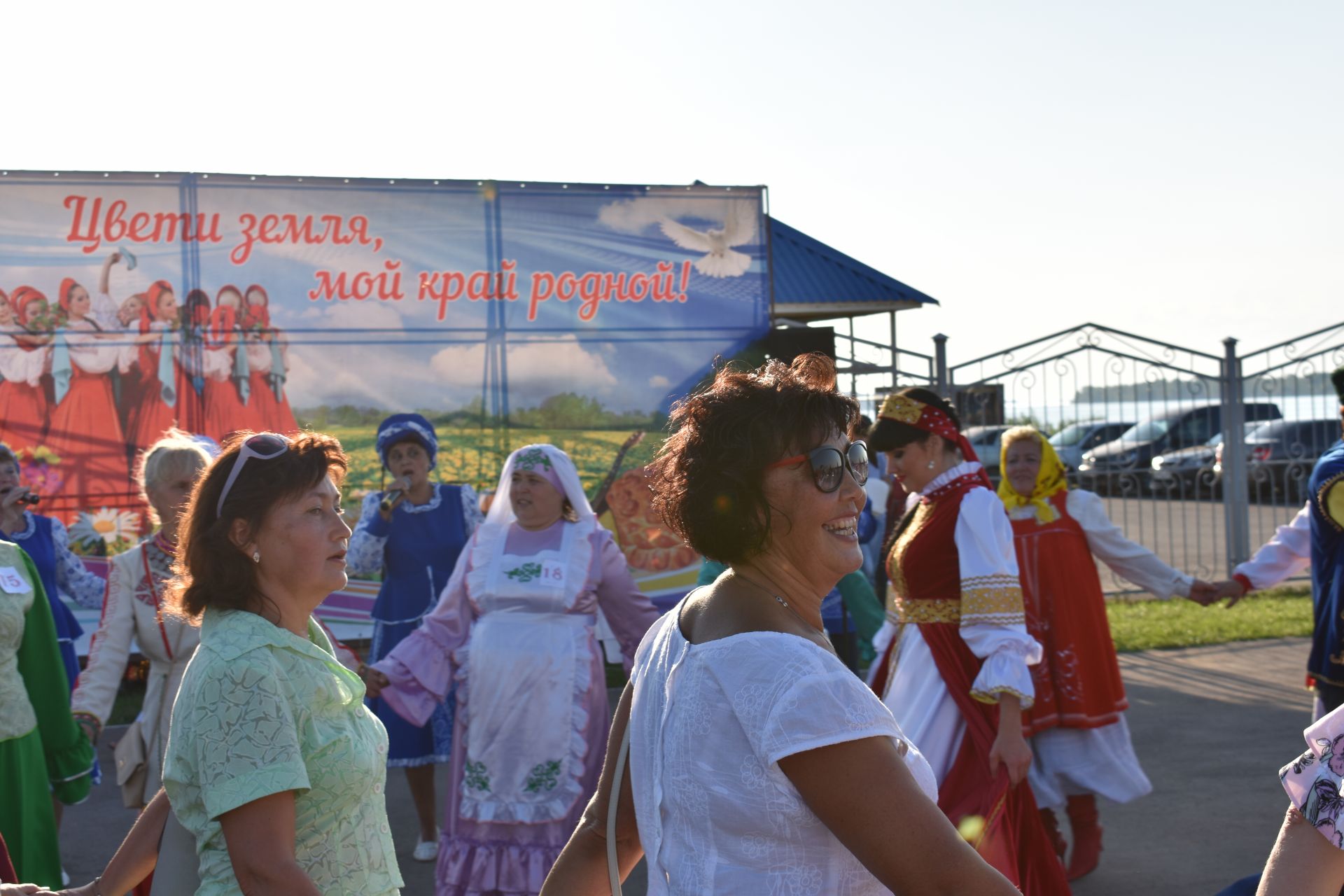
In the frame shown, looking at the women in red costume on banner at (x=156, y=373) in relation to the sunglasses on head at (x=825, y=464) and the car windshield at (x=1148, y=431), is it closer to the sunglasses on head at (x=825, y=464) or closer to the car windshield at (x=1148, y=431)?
the sunglasses on head at (x=825, y=464)

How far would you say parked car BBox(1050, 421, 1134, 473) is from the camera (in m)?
13.2

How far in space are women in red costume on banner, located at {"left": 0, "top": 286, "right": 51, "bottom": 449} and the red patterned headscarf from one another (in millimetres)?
6094

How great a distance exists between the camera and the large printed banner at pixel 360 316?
8.17 metres

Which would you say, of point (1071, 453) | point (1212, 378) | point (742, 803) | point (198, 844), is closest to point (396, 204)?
point (198, 844)

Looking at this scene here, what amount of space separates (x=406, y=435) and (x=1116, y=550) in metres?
3.52

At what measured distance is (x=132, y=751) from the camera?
3986 millimetres

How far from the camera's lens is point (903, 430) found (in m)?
4.42

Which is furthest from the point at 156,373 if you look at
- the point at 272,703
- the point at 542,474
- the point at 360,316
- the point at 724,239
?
the point at 272,703

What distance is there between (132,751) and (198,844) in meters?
1.94

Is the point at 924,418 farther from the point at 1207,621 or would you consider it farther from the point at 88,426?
the point at 1207,621

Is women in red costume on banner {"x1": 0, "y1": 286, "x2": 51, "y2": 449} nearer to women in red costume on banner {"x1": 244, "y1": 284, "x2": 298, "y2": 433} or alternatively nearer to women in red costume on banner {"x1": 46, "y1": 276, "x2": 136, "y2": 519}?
women in red costume on banner {"x1": 46, "y1": 276, "x2": 136, "y2": 519}

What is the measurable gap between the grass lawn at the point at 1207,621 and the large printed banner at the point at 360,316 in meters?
4.20

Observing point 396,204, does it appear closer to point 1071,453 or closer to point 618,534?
point 618,534

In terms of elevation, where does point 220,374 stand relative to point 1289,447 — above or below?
above
